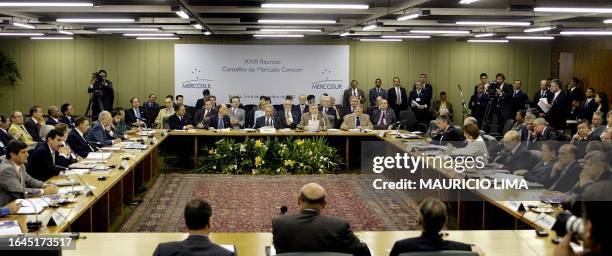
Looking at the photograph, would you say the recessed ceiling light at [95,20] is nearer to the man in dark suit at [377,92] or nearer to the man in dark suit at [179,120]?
the man in dark suit at [179,120]

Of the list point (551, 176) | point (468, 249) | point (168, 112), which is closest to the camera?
point (468, 249)

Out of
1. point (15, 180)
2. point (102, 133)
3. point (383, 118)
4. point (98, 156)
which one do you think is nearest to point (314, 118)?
point (383, 118)

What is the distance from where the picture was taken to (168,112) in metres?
13.5

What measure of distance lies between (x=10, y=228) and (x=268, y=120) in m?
8.19

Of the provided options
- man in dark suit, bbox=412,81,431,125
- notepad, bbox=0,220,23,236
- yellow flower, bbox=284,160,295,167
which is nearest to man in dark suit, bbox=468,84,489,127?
man in dark suit, bbox=412,81,431,125

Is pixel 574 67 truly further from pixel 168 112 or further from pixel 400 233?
pixel 400 233

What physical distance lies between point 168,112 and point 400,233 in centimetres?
944

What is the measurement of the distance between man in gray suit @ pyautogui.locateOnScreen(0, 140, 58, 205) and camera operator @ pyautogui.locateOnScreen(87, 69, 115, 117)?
996 cm

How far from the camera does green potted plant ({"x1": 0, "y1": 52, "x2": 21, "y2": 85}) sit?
1655 centimetres

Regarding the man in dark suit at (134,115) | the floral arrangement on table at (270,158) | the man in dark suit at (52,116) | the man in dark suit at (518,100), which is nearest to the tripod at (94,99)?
the man in dark suit at (134,115)

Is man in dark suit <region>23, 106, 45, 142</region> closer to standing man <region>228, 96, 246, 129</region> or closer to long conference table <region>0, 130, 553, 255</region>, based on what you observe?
long conference table <region>0, 130, 553, 255</region>

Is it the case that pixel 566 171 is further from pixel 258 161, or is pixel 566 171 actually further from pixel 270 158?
pixel 270 158

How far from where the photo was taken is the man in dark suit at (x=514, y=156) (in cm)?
779

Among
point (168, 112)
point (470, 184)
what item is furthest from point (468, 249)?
point (168, 112)
